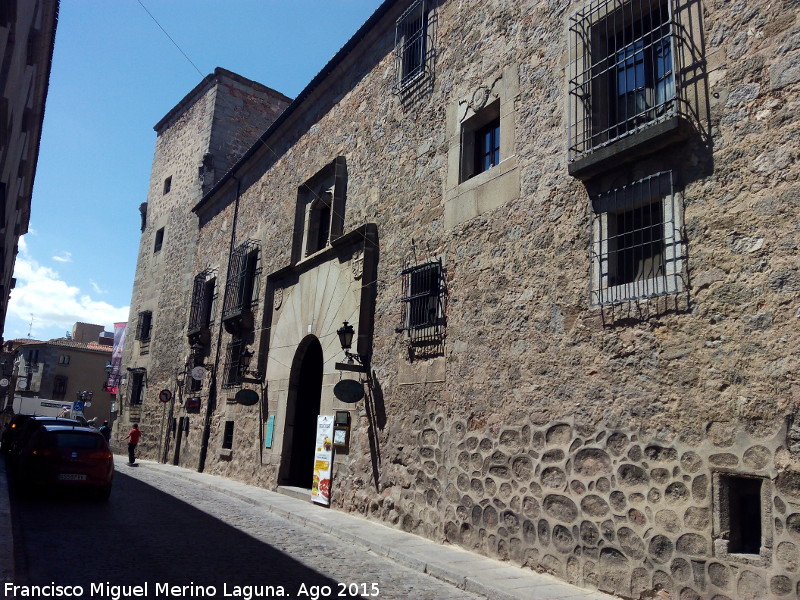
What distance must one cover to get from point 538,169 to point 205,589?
213 inches

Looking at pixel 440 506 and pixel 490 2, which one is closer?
pixel 440 506

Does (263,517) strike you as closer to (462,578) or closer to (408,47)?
(462,578)

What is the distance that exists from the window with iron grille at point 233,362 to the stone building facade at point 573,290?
10.8 ft

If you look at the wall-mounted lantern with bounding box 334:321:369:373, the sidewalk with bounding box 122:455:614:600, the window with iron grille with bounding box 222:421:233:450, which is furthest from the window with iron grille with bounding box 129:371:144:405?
the wall-mounted lantern with bounding box 334:321:369:373

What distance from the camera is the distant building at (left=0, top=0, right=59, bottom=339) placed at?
787cm

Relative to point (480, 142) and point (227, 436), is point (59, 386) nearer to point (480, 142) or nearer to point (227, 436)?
point (227, 436)

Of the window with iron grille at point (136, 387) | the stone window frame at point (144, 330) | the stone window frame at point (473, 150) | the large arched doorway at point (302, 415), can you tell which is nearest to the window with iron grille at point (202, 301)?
the stone window frame at point (144, 330)

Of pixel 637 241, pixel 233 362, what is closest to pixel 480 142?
pixel 637 241

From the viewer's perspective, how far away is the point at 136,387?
2250 centimetres

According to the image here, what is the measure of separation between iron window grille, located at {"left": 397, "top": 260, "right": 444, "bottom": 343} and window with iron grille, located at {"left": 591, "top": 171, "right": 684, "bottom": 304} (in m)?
2.72

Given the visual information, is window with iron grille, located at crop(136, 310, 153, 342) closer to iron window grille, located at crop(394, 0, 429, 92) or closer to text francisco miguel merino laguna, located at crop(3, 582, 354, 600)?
iron window grille, located at crop(394, 0, 429, 92)

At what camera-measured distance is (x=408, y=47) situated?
10.7 m

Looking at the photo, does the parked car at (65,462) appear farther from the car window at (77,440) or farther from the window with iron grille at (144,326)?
the window with iron grille at (144,326)

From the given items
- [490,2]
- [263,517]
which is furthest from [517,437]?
[490,2]
